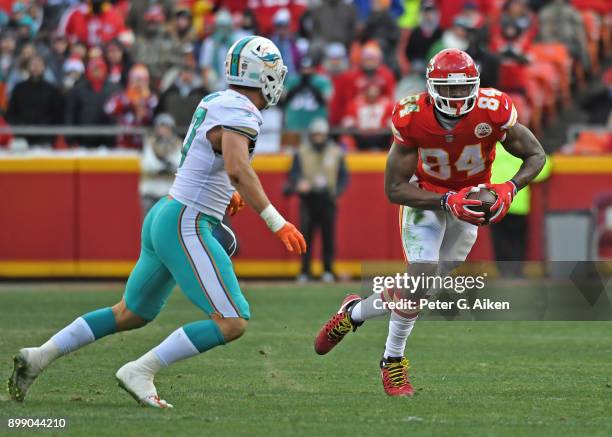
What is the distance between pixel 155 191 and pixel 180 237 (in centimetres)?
789

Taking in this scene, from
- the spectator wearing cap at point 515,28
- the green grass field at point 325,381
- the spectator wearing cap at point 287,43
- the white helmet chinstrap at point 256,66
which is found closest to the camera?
the green grass field at point 325,381

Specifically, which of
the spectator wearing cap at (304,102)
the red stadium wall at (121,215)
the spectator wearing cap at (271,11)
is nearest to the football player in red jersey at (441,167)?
the red stadium wall at (121,215)

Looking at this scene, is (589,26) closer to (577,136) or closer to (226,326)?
(577,136)

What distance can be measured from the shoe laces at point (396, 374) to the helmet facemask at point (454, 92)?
141 centimetres

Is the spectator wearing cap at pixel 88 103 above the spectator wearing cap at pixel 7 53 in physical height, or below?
below

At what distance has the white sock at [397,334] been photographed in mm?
7496

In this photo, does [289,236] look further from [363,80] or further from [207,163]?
[363,80]

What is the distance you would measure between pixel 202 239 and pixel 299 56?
10159 mm

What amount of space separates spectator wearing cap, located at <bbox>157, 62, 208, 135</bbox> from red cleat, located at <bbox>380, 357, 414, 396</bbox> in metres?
7.90

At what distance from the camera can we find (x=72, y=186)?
49.9ft

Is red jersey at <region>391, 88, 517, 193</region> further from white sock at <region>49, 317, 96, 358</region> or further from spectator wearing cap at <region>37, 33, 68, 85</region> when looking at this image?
spectator wearing cap at <region>37, 33, 68, 85</region>

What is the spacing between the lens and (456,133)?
7.50m

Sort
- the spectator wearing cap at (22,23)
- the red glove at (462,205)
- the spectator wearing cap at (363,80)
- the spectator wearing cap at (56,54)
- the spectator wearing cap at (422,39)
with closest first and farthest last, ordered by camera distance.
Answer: the red glove at (462,205)
the spectator wearing cap at (363,80)
the spectator wearing cap at (422,39)
the spectator wearing cap at (56,54)
the spectator wearing cap at (22,23)

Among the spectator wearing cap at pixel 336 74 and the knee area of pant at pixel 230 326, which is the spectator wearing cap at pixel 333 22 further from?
the knee area of pant at pixel 230 326
